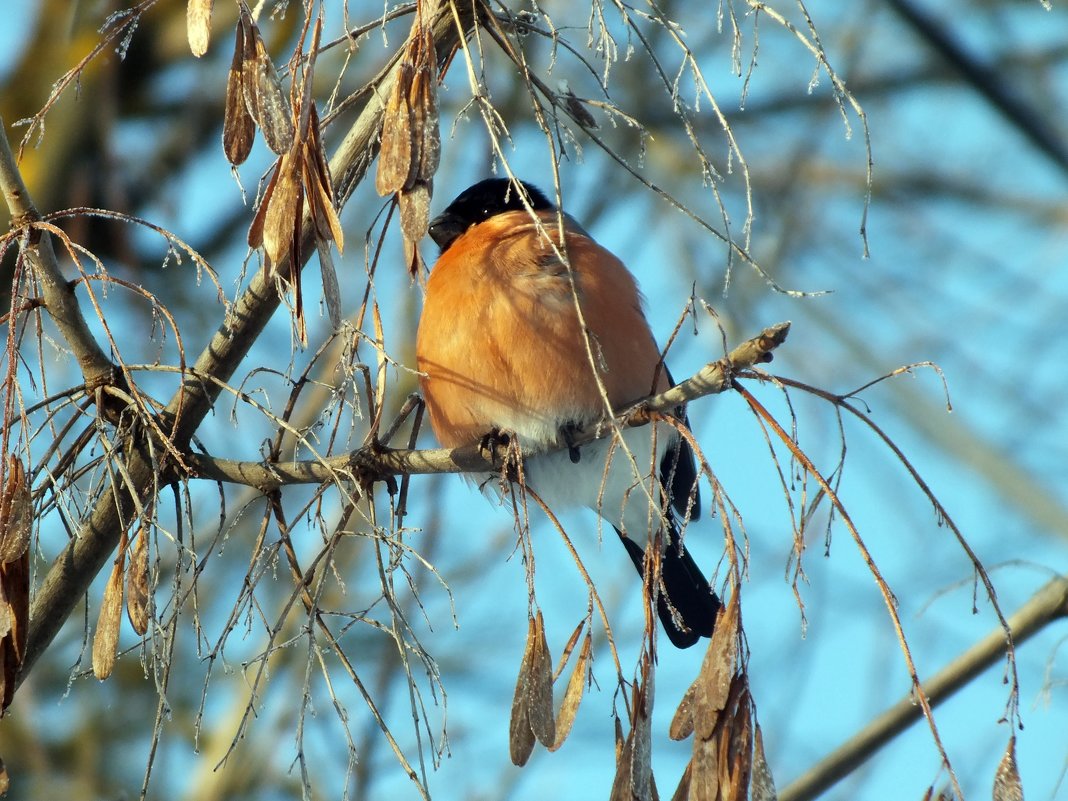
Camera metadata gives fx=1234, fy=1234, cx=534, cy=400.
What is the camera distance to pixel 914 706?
216 cm

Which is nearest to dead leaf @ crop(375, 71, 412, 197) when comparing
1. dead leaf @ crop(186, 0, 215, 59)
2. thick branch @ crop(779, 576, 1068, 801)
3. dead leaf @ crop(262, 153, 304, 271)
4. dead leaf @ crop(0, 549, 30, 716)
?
dead leaf @ crop(262, 153, 304, 271)

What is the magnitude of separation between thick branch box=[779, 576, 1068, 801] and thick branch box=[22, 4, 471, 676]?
1.18 metres

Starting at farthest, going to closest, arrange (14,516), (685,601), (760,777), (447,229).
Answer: (447,229) → (685,601) → (14,516) → (760,777)

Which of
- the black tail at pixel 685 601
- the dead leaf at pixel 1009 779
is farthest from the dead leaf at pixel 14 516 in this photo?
the black tail at pixel 685 601

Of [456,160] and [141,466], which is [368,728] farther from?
[456,160]

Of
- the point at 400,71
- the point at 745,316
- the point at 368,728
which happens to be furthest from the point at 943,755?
the point at 745,316

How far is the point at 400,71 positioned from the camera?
135 cm

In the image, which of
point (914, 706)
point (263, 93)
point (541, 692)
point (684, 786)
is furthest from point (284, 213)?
point (914, 706)

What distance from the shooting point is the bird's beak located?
10.5 feet

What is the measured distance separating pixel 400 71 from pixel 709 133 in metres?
3.84

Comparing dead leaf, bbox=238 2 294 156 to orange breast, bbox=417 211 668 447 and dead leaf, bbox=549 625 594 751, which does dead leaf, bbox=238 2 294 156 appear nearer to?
dead leaf, bbox=549 625 594 751

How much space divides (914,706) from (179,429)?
1.33m

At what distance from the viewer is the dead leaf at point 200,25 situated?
1.30 m

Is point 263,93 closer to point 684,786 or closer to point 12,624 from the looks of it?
point 12,624
